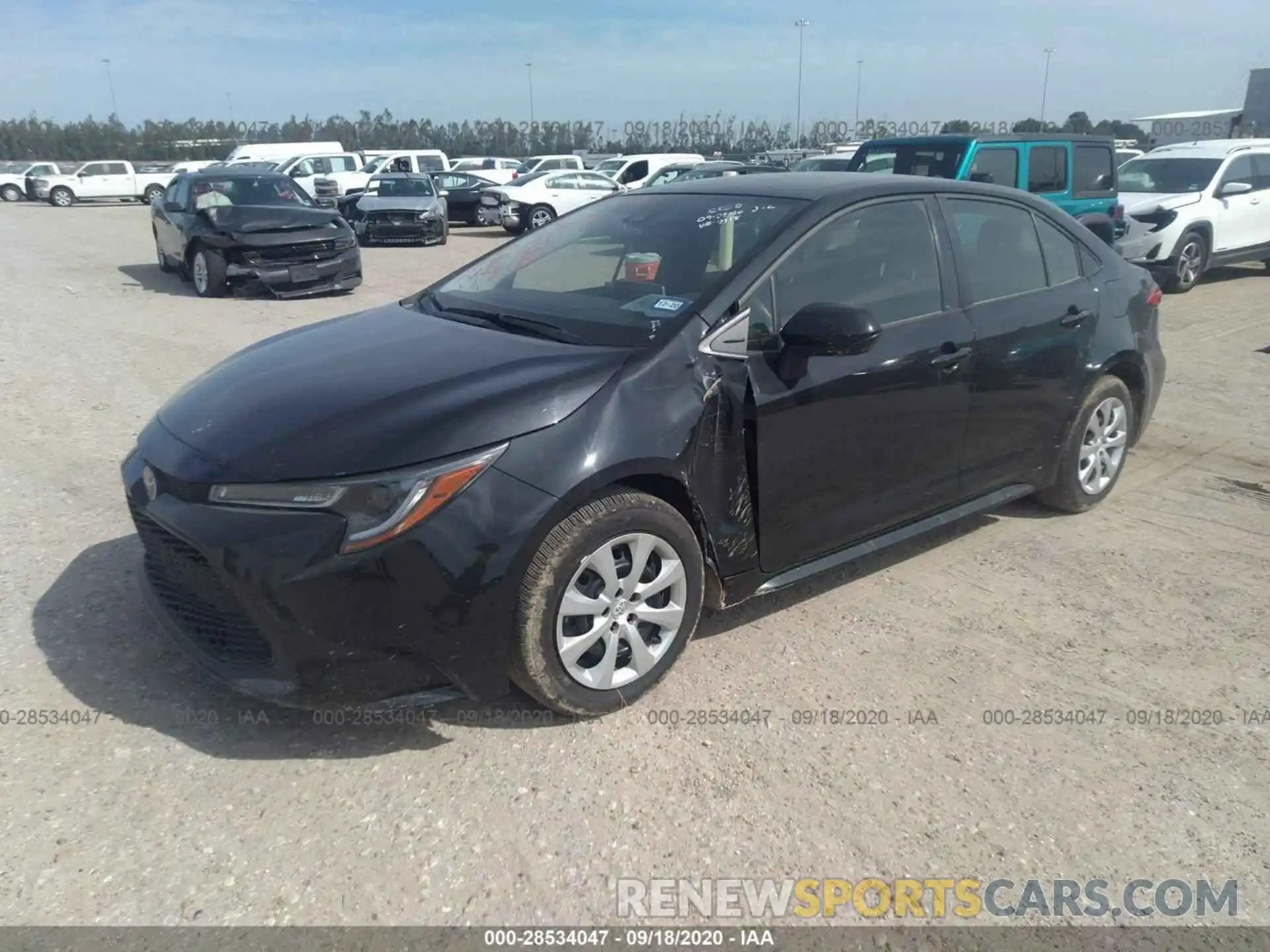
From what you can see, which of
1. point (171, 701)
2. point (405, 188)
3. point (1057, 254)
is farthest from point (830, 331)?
point (405, 188)

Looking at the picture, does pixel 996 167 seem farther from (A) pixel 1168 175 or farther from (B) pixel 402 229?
(B) pixel 402 229

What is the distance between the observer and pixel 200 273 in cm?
1155

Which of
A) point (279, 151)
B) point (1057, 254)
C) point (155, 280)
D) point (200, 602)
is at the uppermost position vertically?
point (279, 151)

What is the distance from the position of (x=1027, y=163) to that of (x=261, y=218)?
8.84 metres

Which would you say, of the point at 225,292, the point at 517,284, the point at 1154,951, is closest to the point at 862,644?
the point at 1154,951

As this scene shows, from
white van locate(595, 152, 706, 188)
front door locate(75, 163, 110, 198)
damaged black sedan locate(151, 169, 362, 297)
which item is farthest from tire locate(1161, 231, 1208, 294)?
front door locate(75, 163, 110, 198)

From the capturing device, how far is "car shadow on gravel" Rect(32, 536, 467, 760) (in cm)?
297

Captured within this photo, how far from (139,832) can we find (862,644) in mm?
2458

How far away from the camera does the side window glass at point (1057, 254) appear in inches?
178

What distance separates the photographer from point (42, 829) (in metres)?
2.58

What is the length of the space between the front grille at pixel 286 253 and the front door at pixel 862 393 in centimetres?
895

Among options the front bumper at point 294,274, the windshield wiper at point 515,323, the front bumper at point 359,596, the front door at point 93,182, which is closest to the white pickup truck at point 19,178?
the front door at point 93,182

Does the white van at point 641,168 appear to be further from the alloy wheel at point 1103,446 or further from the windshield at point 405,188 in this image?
the alloy wheel at point 1103,446

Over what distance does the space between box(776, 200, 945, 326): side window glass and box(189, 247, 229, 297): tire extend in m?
9.59
